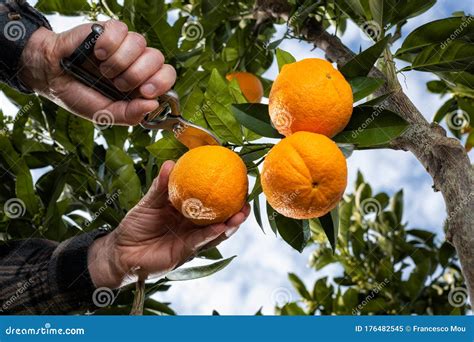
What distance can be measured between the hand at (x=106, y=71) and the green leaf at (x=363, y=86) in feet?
1.03

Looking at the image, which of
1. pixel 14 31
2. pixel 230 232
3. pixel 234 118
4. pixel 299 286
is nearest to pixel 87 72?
pixel 14 31

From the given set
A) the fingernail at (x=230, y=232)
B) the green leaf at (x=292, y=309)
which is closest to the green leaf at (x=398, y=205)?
the green leaf at (x=292, y=309)

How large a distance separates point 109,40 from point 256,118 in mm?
276

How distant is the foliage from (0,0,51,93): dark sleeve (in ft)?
3.70

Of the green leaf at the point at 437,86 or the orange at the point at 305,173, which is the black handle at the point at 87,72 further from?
the green leaf at the point at 437,86

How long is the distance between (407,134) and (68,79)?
645 millimetres

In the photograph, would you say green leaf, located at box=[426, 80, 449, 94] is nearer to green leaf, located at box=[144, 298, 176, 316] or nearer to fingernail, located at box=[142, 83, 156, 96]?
green leaf, located at box=[144, 298, 176, 316]

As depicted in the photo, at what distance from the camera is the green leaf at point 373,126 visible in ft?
3.01

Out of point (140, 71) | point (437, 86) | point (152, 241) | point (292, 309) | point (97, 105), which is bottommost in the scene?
point (292, 309)

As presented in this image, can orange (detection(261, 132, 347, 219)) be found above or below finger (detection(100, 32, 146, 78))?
below

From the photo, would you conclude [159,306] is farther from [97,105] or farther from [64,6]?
[64,6]

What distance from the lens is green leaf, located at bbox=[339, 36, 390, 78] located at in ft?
3.03

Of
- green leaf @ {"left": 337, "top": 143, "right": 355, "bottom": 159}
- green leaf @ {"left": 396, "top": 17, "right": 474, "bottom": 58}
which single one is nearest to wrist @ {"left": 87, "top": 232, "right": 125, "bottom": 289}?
green leaf @ {"left": 337, "top": 143, "right": 355, "bottom": 159}

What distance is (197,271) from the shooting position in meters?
1.25
